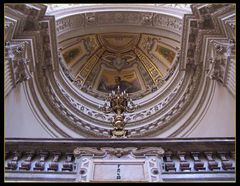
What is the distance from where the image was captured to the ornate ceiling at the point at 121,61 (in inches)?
388

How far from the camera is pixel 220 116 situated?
32.6 ft

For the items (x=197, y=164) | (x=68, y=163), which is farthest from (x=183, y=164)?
(x=68, y=163)

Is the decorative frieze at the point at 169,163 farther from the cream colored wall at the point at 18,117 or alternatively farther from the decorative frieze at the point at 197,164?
the cream colored wall at the point at 18,117

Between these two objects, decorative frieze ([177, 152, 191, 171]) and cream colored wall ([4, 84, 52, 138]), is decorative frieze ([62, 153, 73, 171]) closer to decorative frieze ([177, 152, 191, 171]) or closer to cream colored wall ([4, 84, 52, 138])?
decorative frieze ([177, 152, 191, 171])

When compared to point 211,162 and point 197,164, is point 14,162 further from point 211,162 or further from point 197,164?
point 211,162

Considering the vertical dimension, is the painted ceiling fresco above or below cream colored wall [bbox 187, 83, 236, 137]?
above

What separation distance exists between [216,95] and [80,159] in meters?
4.98

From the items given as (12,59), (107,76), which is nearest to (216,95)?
(12,59)

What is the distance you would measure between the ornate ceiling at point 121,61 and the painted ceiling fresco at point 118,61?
2.0 inches

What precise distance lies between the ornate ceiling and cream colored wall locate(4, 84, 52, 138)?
353 millimetres

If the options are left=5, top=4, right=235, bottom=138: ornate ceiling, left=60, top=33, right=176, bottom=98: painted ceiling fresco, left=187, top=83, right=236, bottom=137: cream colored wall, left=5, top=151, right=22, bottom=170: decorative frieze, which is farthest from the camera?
left=60, top=33, right=176, bottom=98: painted ceiling fresco

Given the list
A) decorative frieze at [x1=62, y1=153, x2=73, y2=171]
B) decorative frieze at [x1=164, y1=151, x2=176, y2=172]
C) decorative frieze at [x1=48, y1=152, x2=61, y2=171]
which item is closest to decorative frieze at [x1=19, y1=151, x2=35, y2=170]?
decorative frieze at [x1=48, y1=152, x2=61, y2=171]

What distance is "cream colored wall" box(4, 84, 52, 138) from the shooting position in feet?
31.0

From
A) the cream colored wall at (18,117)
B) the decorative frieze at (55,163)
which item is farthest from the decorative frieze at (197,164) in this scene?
the cream colored wall at (18,117)
